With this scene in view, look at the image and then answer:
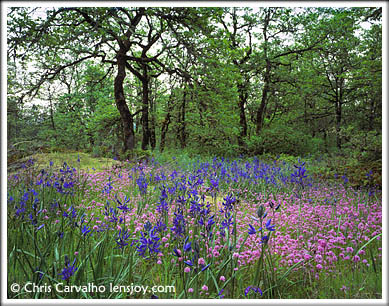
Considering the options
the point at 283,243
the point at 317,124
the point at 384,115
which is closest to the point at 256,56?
the point at 317,124

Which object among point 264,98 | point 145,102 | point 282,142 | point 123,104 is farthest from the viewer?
point 264,98

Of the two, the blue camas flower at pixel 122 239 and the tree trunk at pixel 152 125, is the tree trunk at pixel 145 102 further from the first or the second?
the blue camas flower at pixel 122 239

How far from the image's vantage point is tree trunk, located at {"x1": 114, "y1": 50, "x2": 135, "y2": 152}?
644cm

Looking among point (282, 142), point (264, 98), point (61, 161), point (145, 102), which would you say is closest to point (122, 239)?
point (61, 161)

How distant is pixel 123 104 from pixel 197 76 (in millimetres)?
3208

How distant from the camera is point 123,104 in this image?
283 inches

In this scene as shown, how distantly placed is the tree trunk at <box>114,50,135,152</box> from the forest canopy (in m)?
0.03

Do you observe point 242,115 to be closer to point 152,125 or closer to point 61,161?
point 152,125

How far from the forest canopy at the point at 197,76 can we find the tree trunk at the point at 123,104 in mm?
31

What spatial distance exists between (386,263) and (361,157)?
8.11 feet

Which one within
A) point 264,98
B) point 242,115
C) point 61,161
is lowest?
point 61,161

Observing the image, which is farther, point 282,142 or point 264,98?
point 264,98

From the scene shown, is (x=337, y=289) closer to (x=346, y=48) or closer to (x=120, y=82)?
(x=346, y=48)

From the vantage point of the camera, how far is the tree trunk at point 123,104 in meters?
6.44
